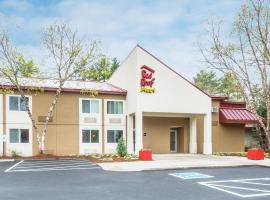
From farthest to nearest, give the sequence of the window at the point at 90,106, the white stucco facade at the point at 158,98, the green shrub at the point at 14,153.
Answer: the window at the point at 90,106 < the white stucco facade at the point at 158,98 < the green shrub at the point at 14,153

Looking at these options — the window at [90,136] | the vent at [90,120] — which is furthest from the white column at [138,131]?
the vent at [90,120]

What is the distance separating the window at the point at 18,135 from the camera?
2600cm

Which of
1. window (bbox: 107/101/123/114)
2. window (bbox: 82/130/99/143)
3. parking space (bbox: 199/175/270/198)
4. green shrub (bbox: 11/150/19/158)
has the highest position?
window (bbox: 107/101/123/114)

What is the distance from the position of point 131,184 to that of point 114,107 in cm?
1644

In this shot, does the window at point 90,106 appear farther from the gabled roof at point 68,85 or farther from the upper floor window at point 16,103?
the upper floor window at point 16,103

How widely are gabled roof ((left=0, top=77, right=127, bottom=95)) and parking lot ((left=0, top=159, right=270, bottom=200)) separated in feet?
34.1

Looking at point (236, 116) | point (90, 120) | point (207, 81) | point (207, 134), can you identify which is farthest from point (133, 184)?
point (207, 81)

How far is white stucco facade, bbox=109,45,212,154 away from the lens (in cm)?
2683

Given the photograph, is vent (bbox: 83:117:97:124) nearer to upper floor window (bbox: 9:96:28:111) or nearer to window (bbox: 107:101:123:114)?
window (bbox: 107:101:123:114)

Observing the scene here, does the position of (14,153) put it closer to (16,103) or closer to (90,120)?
(16,103)

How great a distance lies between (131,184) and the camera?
13.1m

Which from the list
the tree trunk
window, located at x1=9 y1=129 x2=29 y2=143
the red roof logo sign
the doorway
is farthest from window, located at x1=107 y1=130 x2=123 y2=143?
window, located at x1=9 y1=129 x2=29 y2=143

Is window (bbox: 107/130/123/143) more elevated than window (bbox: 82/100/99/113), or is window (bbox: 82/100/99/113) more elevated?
window (bbox: 82/100/99/113)

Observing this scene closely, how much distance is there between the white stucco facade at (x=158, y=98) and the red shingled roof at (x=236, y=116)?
3.01 meters
